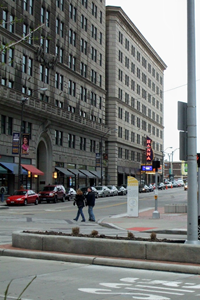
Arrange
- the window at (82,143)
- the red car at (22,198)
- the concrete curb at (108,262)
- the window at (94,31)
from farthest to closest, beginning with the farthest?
1. the window at (94,31)
2. the window at (82,143)
3. the red car at (22,198)
4. the concrete curb at (108,262)

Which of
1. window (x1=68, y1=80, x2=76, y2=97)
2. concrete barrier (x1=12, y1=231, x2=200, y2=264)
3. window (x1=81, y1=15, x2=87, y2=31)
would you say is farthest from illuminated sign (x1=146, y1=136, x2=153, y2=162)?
concrete barrier (x1=12, y1=231, x2=200, y2=264)

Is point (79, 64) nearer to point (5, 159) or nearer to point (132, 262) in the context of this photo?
point (5, 159)

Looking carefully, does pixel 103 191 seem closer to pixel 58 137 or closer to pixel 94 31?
pixel 58 137

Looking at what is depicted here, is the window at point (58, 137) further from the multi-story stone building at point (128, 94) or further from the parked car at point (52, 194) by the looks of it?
the multi-story stone building at point (128, 94)

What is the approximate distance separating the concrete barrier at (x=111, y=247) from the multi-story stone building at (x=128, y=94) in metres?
69.0

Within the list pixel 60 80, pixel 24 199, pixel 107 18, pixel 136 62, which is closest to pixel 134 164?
pixel 136 62

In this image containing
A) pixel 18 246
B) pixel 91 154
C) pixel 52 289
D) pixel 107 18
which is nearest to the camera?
pixel 52 289

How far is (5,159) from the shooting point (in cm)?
4884

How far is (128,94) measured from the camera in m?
92.2

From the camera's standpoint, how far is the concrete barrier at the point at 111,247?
10.6m

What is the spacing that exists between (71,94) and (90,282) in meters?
58.2

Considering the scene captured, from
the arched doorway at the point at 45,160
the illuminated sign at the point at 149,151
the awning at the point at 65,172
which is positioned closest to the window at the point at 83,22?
the arched doorway at the point at 45,160

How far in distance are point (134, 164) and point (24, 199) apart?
56.4 meters

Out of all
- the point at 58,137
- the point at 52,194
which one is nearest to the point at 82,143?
the point at 58,137
